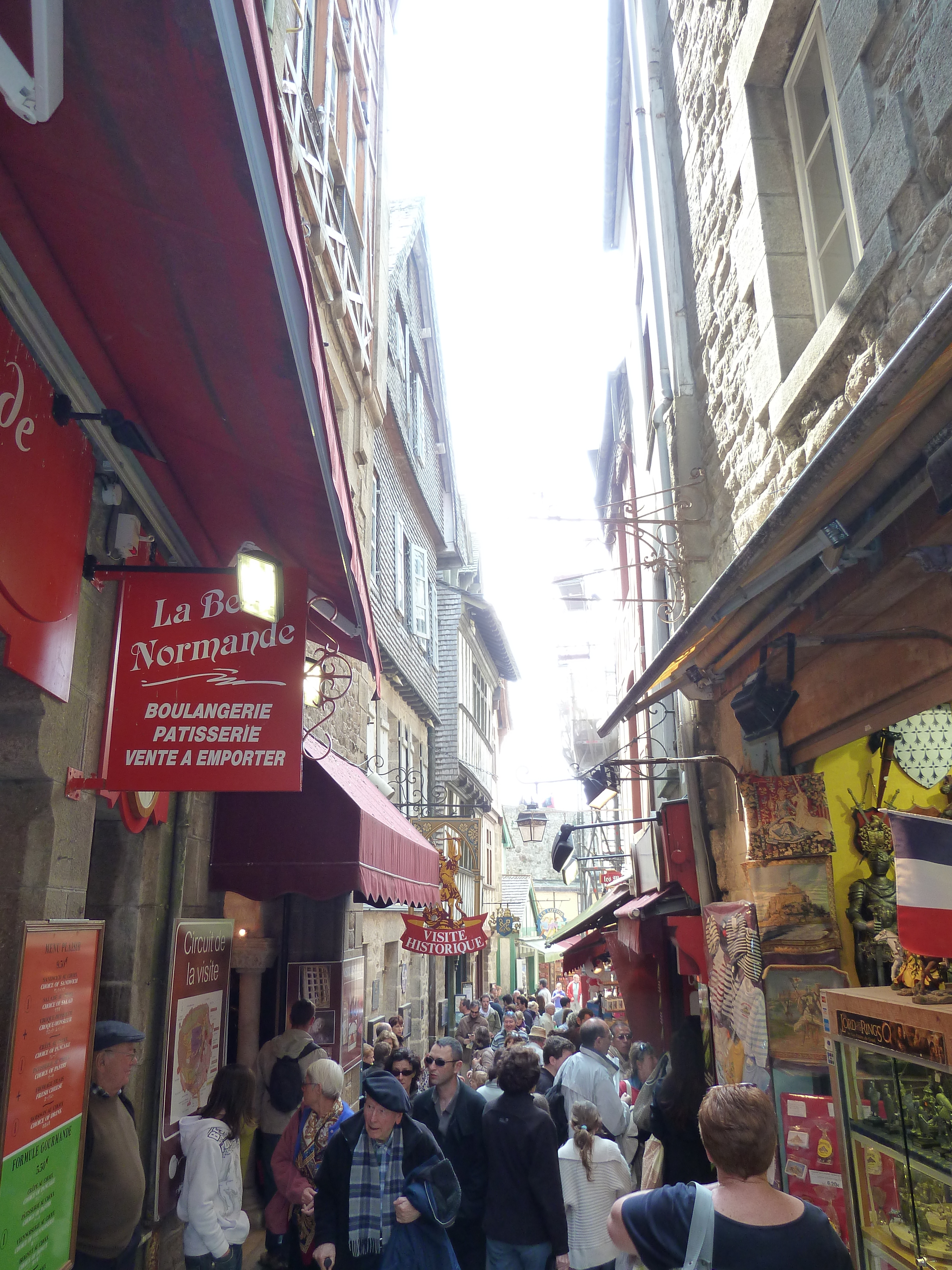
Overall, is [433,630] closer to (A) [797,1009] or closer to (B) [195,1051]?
(B) [195,1051]

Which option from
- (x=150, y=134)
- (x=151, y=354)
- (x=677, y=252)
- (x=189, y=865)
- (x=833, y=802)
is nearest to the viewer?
(x=150, y=134)

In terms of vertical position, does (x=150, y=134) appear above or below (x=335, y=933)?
above

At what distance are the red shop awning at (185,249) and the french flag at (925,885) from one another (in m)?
2.76

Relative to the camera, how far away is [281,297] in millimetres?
3090

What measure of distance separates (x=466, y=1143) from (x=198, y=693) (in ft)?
8.96

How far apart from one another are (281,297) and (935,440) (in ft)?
7.22


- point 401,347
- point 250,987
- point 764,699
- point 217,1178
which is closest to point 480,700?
point 401,347

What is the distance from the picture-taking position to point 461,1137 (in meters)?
4.85

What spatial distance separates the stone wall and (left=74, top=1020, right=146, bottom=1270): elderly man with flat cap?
4.37 metres

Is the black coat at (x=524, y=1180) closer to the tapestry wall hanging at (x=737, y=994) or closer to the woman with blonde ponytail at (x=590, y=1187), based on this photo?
the woman with blonde ponytail at (x=590, y=1187)

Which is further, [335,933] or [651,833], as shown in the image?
[651,833]

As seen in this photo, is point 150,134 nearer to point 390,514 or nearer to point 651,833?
point 651,833

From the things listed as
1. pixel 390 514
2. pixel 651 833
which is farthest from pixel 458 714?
pixel 651 833

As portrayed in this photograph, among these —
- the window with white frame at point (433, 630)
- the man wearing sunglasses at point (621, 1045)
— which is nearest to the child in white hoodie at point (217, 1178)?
the man wearing sunglasses at point (621, 1045)
